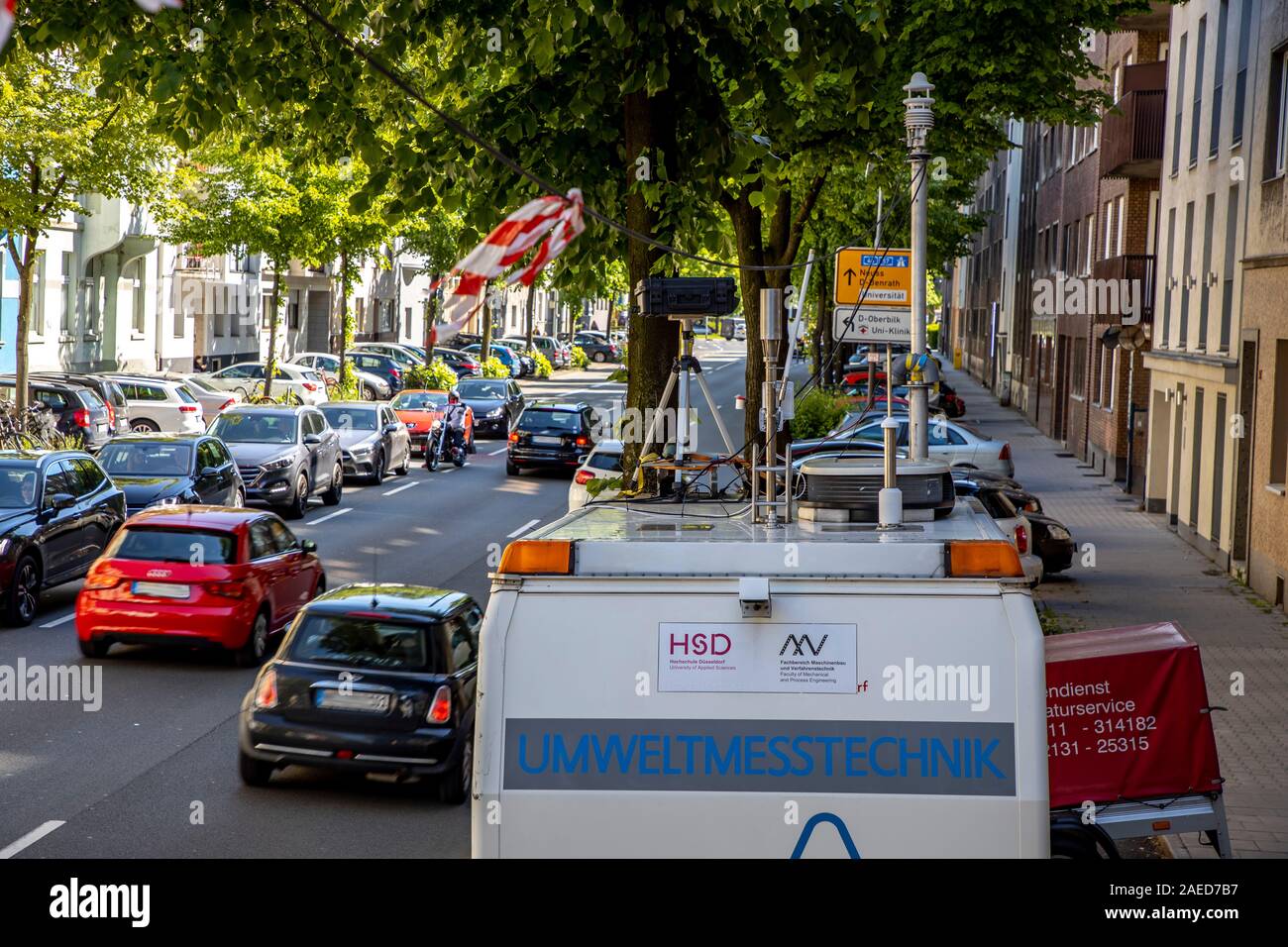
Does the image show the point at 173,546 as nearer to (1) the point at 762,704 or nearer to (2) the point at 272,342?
(1) the point at 762,704

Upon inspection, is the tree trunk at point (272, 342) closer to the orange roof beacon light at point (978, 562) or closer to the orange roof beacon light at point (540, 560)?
the orange roof beacon light at point (540, 560)

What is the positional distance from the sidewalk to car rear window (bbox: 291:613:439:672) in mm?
5025

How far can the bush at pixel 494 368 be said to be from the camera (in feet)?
208

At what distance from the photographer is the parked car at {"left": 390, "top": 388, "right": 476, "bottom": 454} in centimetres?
3719

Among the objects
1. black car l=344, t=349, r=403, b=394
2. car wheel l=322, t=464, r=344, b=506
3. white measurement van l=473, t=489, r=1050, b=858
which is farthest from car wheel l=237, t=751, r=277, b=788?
black car l=344, t=349, r=403, b=394

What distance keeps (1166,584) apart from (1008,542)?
17.3 meters

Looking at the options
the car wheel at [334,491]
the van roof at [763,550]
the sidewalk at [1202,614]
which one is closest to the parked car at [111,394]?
the car wheel at [334,491]

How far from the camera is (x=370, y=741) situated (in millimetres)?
10742

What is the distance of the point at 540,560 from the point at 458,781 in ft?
18.9

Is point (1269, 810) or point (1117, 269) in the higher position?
point (1117, 269)

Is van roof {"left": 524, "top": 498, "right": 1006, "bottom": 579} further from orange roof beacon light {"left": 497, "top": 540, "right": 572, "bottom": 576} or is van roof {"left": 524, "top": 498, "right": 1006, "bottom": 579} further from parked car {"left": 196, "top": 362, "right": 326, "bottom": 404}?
parked car {"left": 196, "top": 362, "right": 326, "bottom": 404}
